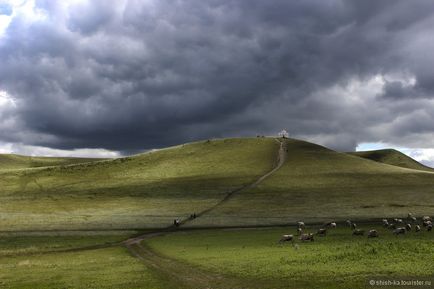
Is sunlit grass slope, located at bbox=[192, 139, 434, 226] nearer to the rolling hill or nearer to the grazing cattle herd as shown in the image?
the rolling hill

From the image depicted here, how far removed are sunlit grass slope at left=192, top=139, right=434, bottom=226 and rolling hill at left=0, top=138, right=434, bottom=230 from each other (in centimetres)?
19

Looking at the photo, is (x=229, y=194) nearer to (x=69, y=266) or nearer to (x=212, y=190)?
(x=212, y=190)

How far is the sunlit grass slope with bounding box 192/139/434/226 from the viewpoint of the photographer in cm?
8488

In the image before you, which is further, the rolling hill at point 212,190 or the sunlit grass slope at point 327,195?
the rolling hill at point 212,190

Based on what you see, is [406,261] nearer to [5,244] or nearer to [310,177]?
[5,244]

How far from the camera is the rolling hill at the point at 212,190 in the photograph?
87.9 m

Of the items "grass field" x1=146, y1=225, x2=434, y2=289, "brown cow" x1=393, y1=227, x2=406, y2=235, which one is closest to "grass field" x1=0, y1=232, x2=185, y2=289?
"grass field" x1=146, y1=225, x2=434, y2=289

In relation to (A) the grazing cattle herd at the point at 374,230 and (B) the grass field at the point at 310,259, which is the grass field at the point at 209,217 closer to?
(B) the grass field at the point at 310,259

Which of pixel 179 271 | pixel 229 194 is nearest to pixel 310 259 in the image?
pixel 179 271

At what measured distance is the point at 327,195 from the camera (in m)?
105

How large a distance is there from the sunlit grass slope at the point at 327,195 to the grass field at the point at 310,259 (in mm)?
25674

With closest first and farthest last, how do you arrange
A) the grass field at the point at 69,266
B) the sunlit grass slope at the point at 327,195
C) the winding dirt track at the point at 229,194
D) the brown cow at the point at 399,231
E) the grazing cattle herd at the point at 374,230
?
the grass field at the point at 69,266 → the grazing cattle herd at the point at 374,230 → the brown cow at the point at 399,231 → the winding dirt track at the point at 229,194 → the sunlit grass slope at the point at 327,195

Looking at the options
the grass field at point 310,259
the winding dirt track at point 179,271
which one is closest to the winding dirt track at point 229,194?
the winding dirt track at point 179,271

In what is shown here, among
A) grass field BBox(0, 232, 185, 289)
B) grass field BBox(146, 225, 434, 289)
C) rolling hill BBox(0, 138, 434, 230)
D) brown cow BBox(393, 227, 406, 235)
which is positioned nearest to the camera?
grass field BBox(146, 225, 434, 289)
